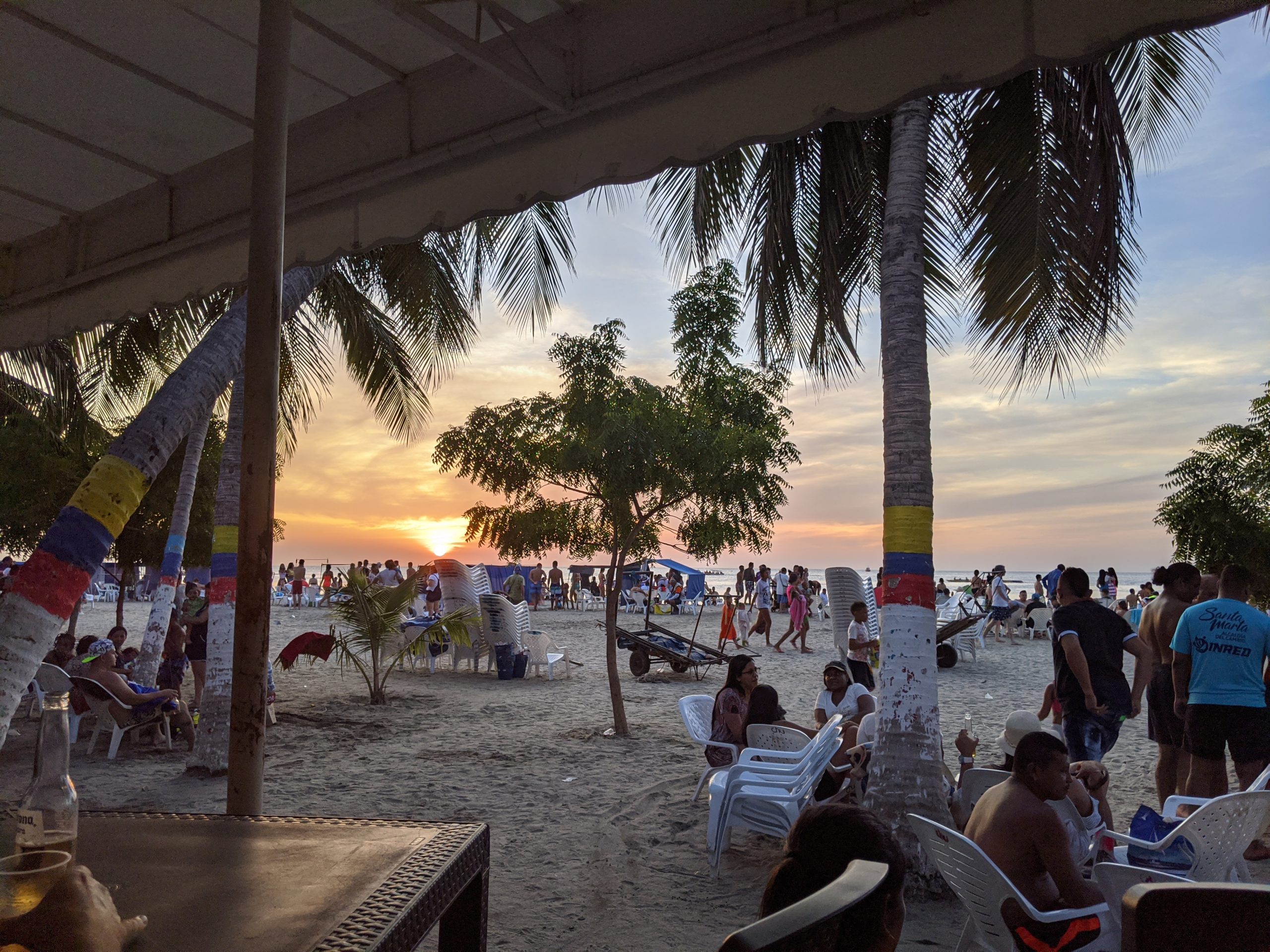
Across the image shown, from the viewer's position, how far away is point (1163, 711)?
6.04 m

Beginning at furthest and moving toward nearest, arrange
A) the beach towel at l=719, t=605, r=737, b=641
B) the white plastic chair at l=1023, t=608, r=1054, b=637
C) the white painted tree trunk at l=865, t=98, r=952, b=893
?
the white plastic chair at l=1023, t=608, r=1054, b=637, the beach towel at l=719, t=605, r=737, b=641, the white painted tree trunk at l=865, t=98, r=952, b=893

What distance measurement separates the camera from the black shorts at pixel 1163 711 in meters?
5.93

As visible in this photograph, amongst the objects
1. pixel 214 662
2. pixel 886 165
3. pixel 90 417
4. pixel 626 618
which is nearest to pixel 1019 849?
pixel 886 165

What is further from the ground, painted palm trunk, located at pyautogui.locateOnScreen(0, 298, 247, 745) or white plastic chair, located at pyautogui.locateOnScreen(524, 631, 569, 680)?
painted palm trunk, located at pyautogui.locateOnScreen(0, 298, 247, 745)

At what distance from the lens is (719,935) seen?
4.30m

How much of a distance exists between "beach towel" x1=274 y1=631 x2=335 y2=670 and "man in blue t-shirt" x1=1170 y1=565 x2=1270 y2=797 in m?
9.04

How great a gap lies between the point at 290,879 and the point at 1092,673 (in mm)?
5148

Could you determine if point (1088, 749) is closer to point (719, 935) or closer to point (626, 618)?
Result: point (719, 935)

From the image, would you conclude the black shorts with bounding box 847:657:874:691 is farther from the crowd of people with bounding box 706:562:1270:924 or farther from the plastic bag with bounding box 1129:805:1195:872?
the plastic bag with bounding box 1129:805:1195:872

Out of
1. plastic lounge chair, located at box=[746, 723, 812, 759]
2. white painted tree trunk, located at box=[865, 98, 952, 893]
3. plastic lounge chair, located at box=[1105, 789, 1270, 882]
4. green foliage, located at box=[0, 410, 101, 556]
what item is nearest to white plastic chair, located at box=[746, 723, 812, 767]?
plastic lounge chair, located at box=[746, 723, 812, 759]

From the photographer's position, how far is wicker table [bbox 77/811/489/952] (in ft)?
4.50

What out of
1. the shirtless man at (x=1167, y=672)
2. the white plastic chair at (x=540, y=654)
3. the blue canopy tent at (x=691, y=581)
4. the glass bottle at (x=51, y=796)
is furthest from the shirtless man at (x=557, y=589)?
the glass bottle at (x=51, y=796)

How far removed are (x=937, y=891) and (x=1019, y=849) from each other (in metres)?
1.61

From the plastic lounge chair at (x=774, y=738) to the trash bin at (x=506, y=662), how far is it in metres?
8.86
